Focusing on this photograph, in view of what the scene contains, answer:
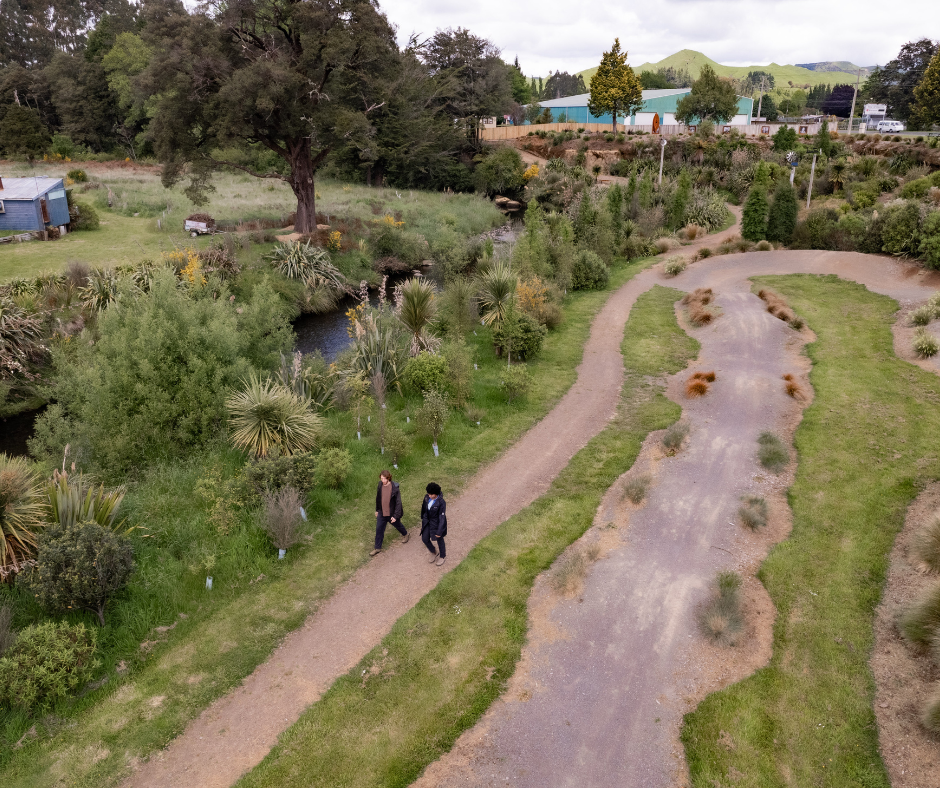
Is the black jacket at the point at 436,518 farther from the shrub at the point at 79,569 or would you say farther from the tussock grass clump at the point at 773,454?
the tussock grass clump at the point at 773,454

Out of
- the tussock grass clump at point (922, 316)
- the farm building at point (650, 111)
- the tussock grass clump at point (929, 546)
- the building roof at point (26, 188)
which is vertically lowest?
the tussock grass clump at point (929, 546)

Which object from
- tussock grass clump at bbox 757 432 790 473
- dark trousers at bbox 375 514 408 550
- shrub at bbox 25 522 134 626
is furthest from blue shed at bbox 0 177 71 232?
tussock grass clump at bbox 757 432 790 473

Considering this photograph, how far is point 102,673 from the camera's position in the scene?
7387 millimetres

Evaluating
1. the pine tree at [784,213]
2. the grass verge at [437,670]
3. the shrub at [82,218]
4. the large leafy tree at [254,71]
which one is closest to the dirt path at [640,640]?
the grass verge at [437,670]

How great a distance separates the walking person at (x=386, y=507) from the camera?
30.5 feet

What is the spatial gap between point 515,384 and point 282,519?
6984 millimetres

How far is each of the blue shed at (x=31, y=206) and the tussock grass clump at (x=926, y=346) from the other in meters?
33.3

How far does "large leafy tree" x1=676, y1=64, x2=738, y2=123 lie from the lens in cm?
5862

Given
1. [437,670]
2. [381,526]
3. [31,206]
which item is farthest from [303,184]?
[437,670]

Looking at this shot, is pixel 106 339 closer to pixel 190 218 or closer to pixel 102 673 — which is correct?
pixel 102 673

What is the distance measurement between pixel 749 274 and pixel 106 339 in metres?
23.2

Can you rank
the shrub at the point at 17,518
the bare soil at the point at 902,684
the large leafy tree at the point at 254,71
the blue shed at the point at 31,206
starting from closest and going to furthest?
1. the bare soil at the point at 902,684
2. the shrub at the point at 17,518
3. the large leafy tree at the point at 254,71
4. the blue shed at the point at 31,206

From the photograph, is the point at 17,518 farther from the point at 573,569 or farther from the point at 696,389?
the point at 696,389

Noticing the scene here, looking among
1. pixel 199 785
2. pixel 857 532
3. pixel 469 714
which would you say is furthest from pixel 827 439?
pixel 199 785
